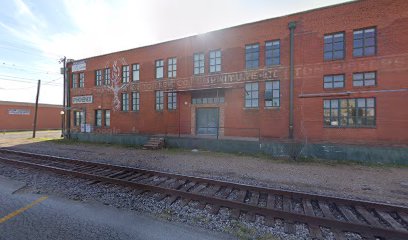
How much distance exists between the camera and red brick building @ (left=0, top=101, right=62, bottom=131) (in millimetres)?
32969

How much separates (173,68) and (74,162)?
38.4ft

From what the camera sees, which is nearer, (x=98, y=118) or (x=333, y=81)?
(x=333, y=81)

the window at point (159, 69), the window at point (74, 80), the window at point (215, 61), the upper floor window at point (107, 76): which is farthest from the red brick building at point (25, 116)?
the window at point (215, 61)

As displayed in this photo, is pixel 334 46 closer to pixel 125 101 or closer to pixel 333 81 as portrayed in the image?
pixel 333 81

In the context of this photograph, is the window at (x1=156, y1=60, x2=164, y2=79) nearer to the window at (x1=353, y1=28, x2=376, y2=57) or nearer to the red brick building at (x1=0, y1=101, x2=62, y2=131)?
the window at (x1=353, y1=28, x2=376, y2=57)

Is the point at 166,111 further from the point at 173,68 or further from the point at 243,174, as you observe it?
the point at 243,174

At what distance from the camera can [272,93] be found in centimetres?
1392

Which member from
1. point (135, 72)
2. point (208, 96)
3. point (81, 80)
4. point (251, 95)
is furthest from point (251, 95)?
point (81, 80)

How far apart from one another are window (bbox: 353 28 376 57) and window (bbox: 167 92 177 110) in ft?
44.8

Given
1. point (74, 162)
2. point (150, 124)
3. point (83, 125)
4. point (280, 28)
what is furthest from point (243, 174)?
point (83, 125)

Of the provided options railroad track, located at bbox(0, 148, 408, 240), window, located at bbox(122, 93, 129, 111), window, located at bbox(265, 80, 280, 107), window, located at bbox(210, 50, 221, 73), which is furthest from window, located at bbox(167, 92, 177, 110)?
railroad track, located at bbox(0, 148, 408, 240)

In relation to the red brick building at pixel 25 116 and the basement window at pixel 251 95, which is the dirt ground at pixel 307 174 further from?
the red brick building at pixel 25 116

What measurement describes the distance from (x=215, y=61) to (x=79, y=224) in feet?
47.6

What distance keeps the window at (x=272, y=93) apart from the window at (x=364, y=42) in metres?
4.97
